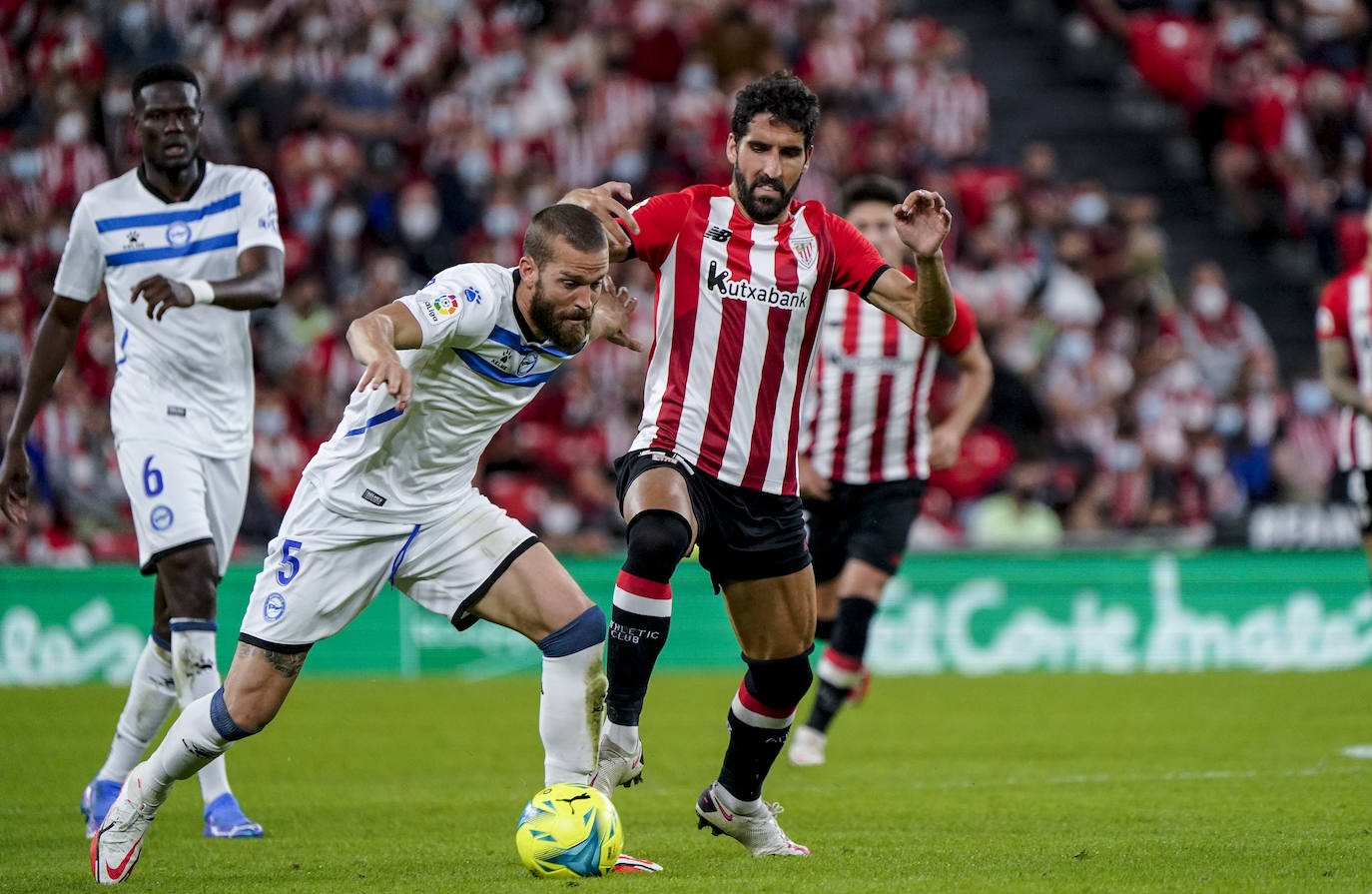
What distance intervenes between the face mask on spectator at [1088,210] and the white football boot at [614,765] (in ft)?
48.0

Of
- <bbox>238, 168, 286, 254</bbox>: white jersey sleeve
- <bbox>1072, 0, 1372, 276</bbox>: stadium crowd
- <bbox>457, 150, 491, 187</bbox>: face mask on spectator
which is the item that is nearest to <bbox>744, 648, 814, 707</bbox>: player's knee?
<bbox>238, 168, 286, 254</bbox>: white jersey sleeve

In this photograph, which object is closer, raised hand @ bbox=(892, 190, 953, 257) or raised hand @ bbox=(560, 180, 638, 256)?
raised hand @ bbox=(892, 190, 953, 257)

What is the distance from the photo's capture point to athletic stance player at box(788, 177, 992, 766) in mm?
9266

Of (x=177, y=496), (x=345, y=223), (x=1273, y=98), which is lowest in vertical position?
(x=177, y=496)

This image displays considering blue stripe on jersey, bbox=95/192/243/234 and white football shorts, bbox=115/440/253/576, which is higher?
blue stripe on jersey, bbox=95/192/243/234

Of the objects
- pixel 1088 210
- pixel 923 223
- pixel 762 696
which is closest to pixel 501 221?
pixel 1088 210

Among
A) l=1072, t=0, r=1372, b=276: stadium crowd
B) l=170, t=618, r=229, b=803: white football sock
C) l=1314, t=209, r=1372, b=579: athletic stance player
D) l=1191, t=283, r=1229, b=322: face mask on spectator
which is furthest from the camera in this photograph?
l=1072, t=0, r=1372, b=276: stadium crowd

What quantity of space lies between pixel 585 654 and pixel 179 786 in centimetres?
369

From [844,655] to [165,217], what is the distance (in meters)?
4.23

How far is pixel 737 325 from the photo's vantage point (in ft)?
20.1

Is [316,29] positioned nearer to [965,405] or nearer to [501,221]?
[501,221]

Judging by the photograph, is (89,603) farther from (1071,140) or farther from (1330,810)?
(1071,140)

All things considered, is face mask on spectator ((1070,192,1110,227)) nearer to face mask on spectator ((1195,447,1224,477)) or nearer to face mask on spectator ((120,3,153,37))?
face mask on spectator ((1195,447,1224,477))

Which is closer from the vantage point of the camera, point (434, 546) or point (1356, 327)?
point (434, 546)
